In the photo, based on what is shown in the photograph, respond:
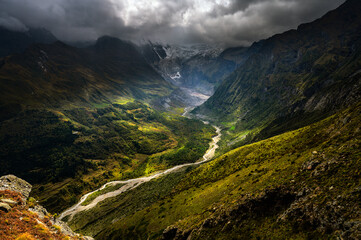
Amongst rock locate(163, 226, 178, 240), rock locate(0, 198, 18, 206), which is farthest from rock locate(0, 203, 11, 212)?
rock locate(163, 226, 178, 240)

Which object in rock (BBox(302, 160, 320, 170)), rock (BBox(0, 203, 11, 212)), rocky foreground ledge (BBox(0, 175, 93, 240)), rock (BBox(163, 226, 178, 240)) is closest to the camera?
rocky foreground ledge (BBox(0, 175, 93, 240))

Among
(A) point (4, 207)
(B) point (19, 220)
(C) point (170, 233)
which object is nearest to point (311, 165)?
(C) point (170, 233)

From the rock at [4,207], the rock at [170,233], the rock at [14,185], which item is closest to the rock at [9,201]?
the rock at [4,207]

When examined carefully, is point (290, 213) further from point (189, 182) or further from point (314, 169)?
point (189, 182)

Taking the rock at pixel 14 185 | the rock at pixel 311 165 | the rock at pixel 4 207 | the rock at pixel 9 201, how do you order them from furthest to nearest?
the rock at pixel 311 165
the rock at pixel 14 185
the rock at pixel 9 201
the rock at pixel 4 207

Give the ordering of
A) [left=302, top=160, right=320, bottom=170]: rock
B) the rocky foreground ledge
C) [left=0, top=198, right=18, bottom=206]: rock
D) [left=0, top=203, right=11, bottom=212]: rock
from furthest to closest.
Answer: [left=302, top=160, right=320, bottom=170]: rock < [left=0, top=198, right=18, bottom=206]: rock < [left=0, top=203, right=11, bottom=212]: rock < the rocky foreground ledge

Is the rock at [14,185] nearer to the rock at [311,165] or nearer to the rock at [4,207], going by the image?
the rock at [4,207]

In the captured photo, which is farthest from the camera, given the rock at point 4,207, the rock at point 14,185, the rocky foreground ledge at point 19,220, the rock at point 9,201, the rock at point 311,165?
the rock at point 311,165

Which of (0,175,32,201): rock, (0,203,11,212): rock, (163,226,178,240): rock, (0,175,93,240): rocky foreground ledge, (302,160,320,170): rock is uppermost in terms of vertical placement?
(0,175,32,201): rock

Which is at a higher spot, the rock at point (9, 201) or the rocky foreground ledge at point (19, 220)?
the rock at point (9, 201)

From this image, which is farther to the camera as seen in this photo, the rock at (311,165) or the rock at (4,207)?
the rock at (311,165)

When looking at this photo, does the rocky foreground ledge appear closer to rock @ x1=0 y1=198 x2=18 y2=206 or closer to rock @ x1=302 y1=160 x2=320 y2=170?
rock @ x1=0 y1=198 x2=18 y2=206

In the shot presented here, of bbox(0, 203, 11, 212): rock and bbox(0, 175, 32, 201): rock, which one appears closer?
bbox(0, 203, 11, 212): rock
